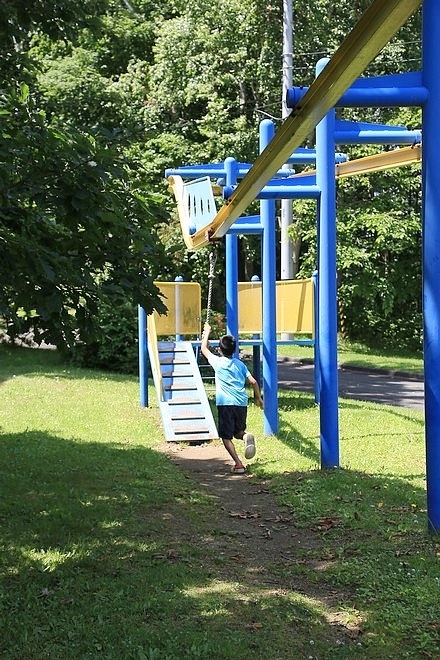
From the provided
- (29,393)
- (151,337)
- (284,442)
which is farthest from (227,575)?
(29,393)

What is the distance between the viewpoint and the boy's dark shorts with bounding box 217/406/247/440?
928 centimetres

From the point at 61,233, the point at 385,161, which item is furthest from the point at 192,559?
the point at 385,161

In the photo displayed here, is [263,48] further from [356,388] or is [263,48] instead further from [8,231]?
[8,231]

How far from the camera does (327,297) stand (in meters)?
8.97

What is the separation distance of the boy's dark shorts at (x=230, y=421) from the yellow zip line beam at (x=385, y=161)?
Result: 3849 millimetres

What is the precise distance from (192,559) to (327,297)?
3968 mm

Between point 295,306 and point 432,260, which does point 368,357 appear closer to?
point 295,306

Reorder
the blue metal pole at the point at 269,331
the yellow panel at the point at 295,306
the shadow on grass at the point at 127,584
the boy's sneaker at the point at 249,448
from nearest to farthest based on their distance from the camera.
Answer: the shadow on grass at the point at 127,584 < the boy's sneaker at the point at 249,448 < the blue metal pole at the point at 269,331 < the yellow panel at the point at 295,306

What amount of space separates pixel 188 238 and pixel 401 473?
4.91 meters

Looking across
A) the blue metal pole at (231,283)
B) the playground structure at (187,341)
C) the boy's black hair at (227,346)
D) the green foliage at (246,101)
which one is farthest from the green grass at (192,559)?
the green foliage at (246,101)

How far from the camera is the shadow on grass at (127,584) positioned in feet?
14.0

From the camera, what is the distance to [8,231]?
5605mm

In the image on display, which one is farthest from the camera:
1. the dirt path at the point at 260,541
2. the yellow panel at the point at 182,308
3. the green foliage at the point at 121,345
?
the green foliage at the point at 121,345

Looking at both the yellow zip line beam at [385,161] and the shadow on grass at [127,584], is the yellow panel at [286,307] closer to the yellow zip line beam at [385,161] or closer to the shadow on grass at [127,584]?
the yellow zip line beam at [385,161]
